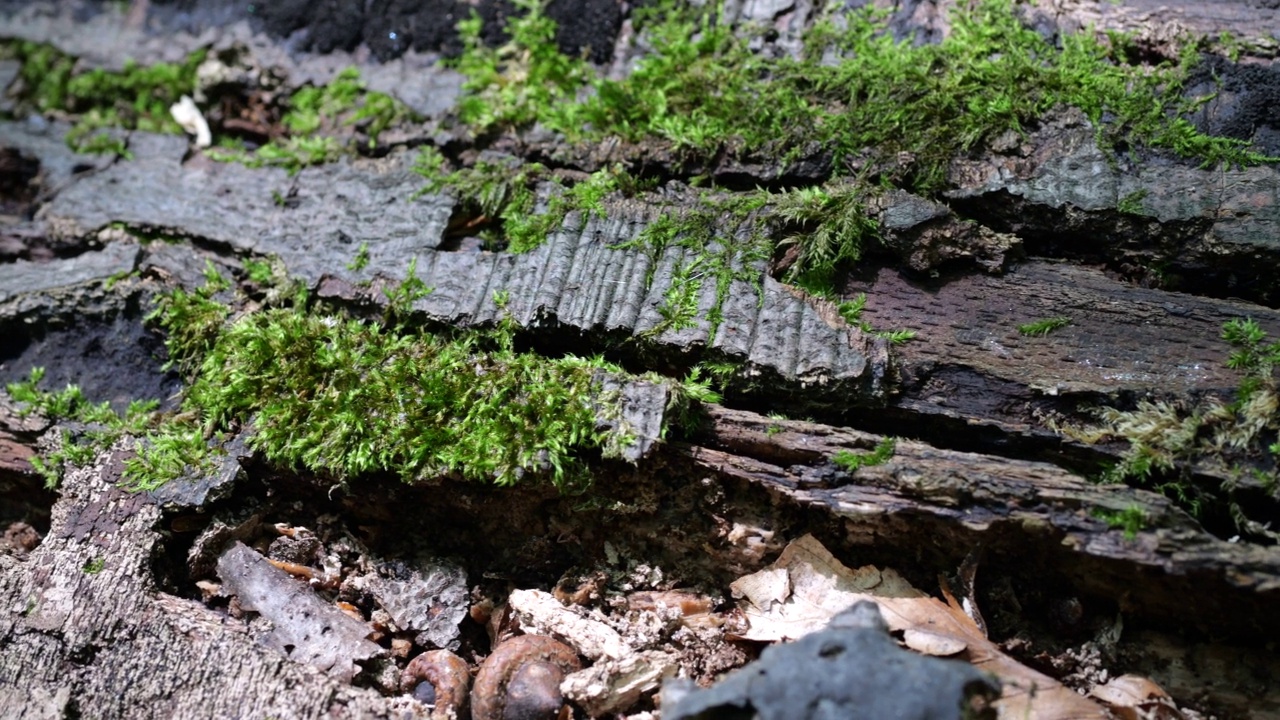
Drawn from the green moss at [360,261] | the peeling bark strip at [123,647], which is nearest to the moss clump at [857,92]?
the green moss at [360,261]

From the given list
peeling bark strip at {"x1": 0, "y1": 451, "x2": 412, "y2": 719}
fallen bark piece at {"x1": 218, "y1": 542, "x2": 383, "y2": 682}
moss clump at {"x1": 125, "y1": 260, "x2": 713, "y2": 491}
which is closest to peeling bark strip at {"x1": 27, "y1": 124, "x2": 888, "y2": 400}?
moss clump at {"x1": 125, "y1": 260, "x2": 713, "y2": 491}

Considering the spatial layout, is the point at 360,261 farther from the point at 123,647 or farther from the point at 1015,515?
the point at 1015,515

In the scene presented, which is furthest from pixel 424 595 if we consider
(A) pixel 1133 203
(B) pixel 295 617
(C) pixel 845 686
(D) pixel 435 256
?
(A) pixel 1133 203

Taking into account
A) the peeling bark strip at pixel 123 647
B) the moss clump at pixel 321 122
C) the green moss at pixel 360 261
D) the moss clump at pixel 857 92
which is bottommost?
the peeling bark strip at pixel 123 647

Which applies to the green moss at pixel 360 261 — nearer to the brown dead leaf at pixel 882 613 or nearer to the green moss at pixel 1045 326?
the brown dead leaf at pixel 882 613

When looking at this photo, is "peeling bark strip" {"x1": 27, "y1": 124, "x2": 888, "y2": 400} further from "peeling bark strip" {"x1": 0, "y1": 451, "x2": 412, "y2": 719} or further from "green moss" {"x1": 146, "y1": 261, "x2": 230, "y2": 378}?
"peeling bark strip" {"x1": 0, "y1": 451, "x2": 412, "y2": 719}
